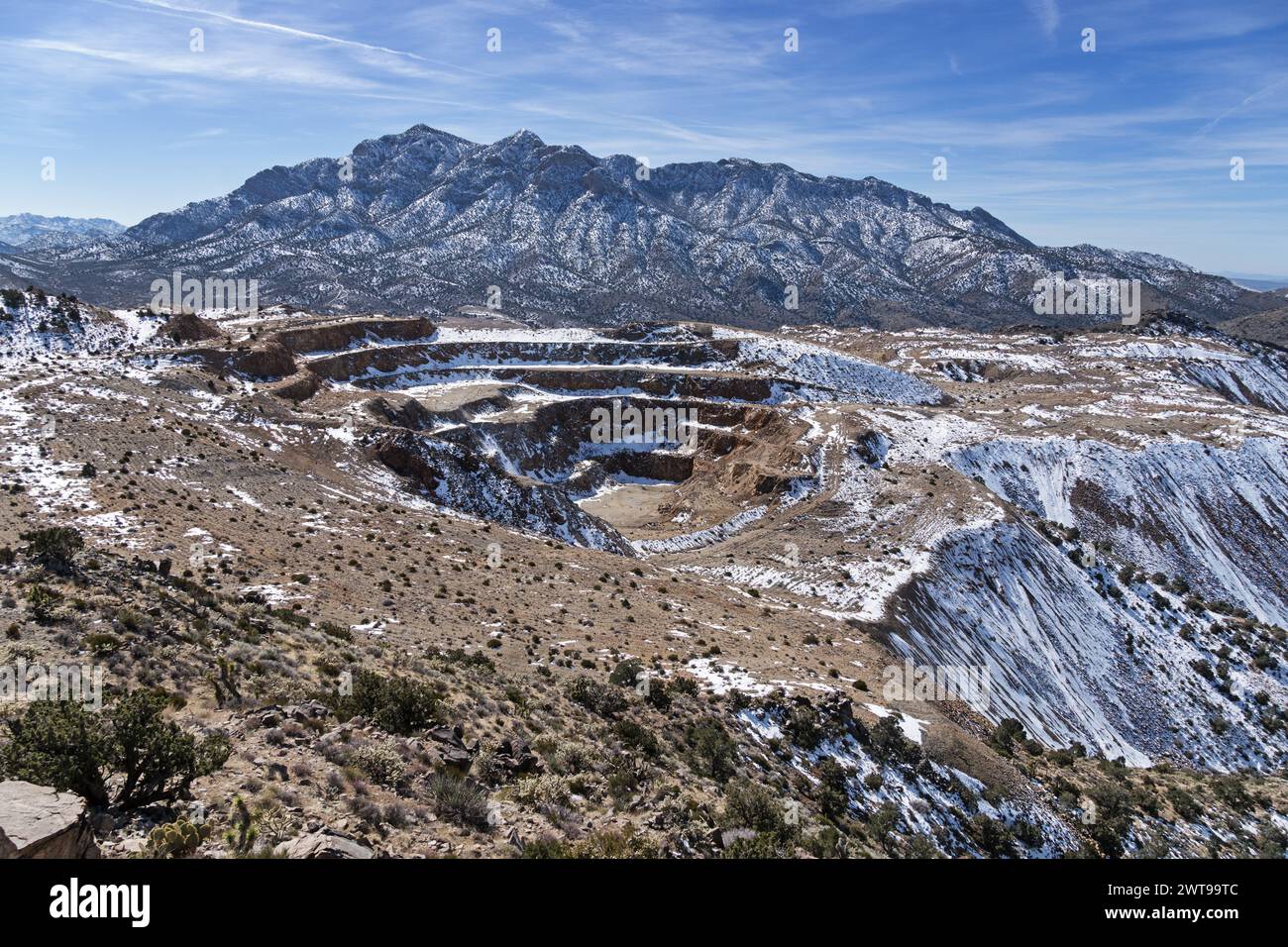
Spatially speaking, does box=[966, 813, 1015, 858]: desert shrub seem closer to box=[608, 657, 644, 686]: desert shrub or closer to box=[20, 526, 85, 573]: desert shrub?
box=[608, 657, 644, 686]: desert shrub

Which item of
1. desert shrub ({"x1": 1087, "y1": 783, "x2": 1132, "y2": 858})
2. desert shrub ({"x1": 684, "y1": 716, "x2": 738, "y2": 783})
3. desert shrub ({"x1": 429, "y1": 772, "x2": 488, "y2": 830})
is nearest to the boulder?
desert shrub ({"x1": 429, "y1": 772, "x2": 488, "y2": 830})

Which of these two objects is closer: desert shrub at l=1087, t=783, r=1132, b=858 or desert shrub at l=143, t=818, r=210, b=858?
desert shrub at l=143, t=818, r=210, b=858

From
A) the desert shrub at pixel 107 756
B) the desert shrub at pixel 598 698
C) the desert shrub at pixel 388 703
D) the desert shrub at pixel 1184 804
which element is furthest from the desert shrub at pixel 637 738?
the desert shrub at pixel 1184 804

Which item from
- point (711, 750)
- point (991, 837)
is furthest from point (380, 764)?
point (991, 837)

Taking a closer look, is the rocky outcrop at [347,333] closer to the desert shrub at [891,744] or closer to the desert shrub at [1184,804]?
the desert shrub at [891,744]
